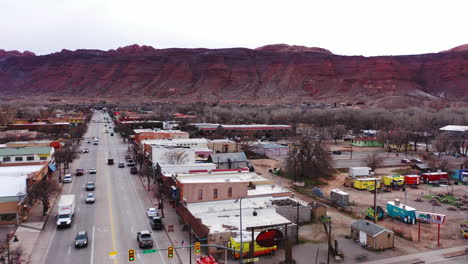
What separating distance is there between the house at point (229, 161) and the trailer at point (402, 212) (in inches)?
780

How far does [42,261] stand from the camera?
21.3m

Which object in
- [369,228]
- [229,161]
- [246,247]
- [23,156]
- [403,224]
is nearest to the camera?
[246,247]

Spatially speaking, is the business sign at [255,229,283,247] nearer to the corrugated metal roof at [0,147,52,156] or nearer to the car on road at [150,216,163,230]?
the car on road at [150,216,163,230]

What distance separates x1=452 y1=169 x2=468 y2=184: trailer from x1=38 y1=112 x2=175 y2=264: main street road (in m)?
37.1

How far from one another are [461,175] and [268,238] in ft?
114

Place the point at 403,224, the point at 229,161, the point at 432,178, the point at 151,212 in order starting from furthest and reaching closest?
1. the point at 229,161
2. the point at 432,178
3. the point at 151,212
4. the point at 403,224

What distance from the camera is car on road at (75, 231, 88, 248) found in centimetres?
2302

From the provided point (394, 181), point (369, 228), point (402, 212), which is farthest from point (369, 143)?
point (369, 228)

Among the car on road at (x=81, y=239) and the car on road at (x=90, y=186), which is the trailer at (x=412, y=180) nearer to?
the car on road at (x=90, y=186)

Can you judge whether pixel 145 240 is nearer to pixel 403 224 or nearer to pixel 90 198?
pixel 90 198

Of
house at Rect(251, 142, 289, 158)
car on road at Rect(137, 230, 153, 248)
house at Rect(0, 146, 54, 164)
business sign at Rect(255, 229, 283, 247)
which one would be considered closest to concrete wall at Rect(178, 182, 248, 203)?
car on road at Rect(137, 230, 153, 248)

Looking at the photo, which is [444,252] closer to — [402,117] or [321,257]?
[321,257]

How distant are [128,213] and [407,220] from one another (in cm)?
2192

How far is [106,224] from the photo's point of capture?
27.5m
